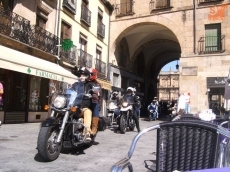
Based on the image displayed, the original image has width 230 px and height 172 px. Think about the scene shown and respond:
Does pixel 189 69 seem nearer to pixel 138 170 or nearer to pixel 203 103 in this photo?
pixel 203 103

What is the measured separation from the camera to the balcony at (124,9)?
72.5 feet

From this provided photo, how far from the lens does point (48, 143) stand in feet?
14.1

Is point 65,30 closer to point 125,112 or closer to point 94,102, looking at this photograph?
point 125,112

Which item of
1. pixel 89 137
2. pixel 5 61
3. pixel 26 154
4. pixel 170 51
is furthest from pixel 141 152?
pixel 170 51

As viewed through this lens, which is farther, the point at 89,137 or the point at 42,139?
the point at 89,137

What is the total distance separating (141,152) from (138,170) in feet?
5.27

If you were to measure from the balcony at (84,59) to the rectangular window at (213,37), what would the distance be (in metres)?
8.47

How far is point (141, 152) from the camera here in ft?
18.9

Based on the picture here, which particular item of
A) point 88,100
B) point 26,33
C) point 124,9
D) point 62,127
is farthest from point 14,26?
point 124,9

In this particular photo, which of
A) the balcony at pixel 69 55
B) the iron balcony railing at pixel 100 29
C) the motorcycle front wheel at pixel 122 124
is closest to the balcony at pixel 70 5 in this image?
the balcony at pixel 69 55

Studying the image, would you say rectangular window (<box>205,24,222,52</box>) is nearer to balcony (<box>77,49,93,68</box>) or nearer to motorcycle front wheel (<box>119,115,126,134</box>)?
balcony (<box>77,49,93,68</box>)

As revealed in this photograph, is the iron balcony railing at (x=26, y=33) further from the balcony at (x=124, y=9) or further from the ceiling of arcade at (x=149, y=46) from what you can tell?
the ceiling of arcade at (x=149, y=46)

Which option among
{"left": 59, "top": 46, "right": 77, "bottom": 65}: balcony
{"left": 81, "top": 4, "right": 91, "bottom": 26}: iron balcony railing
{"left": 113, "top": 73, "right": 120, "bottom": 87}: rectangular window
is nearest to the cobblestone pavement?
{"left": 59, "top": 46, "right": 77, "bottom": 65}: balcony

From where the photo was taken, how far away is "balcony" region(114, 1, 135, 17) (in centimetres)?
2211
